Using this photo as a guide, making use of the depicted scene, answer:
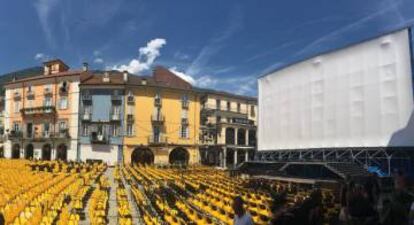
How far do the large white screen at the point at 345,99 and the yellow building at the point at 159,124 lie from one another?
33.4 ft

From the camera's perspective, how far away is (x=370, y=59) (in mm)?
39406

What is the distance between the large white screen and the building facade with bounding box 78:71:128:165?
1748cm

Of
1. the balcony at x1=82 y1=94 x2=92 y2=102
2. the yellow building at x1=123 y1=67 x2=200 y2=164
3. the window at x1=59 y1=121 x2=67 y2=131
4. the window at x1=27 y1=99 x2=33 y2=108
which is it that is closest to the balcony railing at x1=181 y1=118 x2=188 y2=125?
the yellow building at x1=123 y1=67 x2=200 y2=164

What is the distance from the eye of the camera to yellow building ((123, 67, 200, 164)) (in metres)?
56.6

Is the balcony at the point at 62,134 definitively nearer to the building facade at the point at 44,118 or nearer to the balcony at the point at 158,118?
the building facade at the point at 44,118

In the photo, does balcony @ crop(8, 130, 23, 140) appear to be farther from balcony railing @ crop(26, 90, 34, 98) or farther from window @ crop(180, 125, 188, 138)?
window @ crop(180, 125, 188, 138)

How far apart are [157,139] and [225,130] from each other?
9.63 metres

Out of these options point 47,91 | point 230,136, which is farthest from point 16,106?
point 230,136

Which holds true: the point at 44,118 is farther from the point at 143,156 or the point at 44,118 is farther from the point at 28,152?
the point at 143,156

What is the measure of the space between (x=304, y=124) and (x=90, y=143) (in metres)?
25.8

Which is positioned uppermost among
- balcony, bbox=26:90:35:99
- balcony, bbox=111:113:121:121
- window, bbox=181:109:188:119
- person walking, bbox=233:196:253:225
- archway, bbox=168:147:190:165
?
balcony, bbox=26:90:35:99

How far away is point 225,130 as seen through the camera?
6134cm

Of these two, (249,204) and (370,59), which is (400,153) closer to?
(370,59)

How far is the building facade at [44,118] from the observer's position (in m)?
57.2
